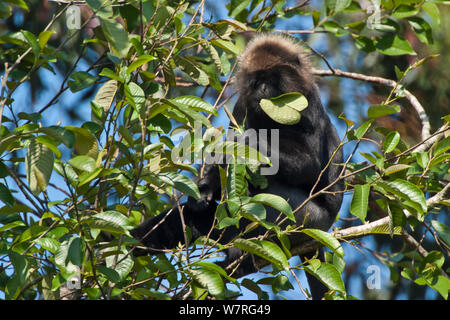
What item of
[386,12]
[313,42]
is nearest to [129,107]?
[386,12]

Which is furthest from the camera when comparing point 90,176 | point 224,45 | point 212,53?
point 212,53

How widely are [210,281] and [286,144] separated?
173 cm

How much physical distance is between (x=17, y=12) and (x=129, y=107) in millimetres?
2310

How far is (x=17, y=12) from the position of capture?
4.00 m

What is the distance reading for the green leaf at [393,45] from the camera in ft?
10.4

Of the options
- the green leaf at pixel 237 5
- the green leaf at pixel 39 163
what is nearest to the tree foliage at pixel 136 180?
the green leaf at pixel 39 163

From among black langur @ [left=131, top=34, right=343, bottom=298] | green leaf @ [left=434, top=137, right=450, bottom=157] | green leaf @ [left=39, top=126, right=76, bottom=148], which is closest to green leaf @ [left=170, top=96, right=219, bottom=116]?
green leaf @ [left=39, top=126, right=76, bottom=148]

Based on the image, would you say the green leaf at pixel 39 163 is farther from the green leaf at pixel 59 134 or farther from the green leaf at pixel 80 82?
the green leaf at pixel 80 82

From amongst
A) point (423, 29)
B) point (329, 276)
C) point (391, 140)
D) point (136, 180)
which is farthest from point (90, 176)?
point (423, 29)

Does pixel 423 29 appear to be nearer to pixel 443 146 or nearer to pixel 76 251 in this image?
pixel 443 146

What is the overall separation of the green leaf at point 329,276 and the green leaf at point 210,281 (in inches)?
15.9

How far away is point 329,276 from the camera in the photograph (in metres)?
2.07

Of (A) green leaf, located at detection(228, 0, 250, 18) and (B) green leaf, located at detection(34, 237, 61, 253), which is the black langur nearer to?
(A) green leaf, located at detection(228, 0, 250, 18)
